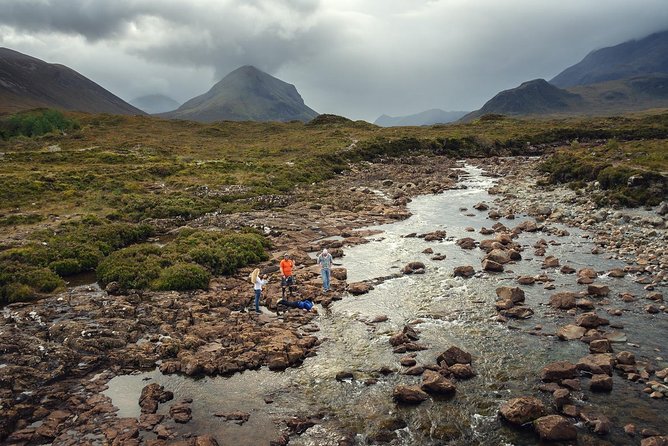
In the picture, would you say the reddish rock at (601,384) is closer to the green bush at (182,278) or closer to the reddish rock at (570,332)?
the reddish rock at (570,332)

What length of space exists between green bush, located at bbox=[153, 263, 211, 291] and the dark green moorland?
0.07m

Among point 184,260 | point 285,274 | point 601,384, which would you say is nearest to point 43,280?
point 184,260

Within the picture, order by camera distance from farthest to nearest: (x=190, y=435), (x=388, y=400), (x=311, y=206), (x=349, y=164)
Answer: (x=349, y=164), (x=311, y=206), (x=388, y=400), (x=190, y=435)

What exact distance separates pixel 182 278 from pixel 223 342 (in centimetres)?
868

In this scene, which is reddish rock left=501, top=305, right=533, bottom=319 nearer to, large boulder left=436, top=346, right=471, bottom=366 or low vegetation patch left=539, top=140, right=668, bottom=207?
large boulder left=436, top=346, right=471, bottom=366

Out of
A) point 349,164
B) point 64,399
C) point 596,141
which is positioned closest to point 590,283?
point 64,399

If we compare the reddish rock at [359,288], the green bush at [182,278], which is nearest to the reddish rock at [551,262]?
the reddish rock at [359,288]

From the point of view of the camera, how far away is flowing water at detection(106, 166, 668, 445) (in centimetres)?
1448

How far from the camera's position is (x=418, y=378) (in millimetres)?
17312

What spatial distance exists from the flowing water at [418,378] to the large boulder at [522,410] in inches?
15.1

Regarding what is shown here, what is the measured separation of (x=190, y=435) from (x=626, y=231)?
112ft

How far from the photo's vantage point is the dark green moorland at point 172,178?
31.0m

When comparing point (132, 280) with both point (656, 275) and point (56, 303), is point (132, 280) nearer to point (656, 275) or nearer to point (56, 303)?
point (56, 303)

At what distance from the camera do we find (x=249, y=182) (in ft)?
202
